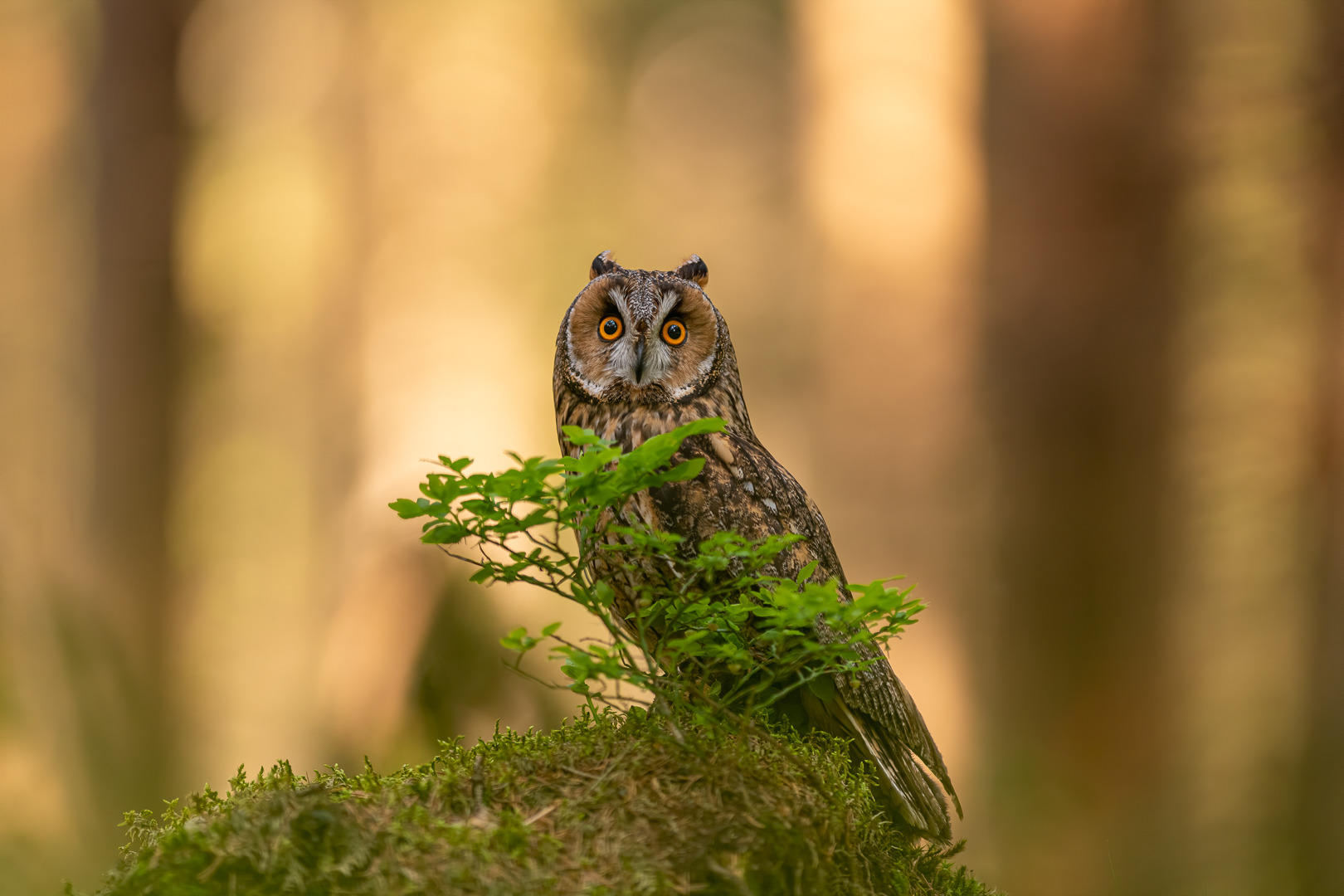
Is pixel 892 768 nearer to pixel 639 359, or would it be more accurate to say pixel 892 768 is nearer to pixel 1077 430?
pixel 639 359

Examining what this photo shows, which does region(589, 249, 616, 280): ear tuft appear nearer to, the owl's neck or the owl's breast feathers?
the owl's neck

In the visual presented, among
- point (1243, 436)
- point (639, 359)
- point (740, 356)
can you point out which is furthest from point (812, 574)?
point (1243, 436)

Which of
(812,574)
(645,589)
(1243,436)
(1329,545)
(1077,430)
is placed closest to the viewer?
(645,589)

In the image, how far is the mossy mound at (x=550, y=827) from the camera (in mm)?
913

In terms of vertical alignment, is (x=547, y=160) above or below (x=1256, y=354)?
above

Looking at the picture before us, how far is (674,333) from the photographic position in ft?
5.39

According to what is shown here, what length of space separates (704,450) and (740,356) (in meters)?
1.85

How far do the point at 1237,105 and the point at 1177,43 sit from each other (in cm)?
32

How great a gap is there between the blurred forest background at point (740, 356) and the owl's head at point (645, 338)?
5.02ft

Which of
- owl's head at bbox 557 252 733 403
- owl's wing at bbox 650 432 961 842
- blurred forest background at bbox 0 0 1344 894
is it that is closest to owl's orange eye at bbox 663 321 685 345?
owl's head at bbox 557 252 733 403

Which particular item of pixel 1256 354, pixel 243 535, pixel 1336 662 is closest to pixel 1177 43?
pixel 1256 354

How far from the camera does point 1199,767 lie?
2.85 meters

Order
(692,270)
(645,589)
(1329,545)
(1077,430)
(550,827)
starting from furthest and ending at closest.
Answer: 1. (1077,430)
2. (1329,545)
3. (692,270)
4. (645,589)
5. (550,827)

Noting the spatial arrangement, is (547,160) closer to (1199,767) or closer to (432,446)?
(432,446)
